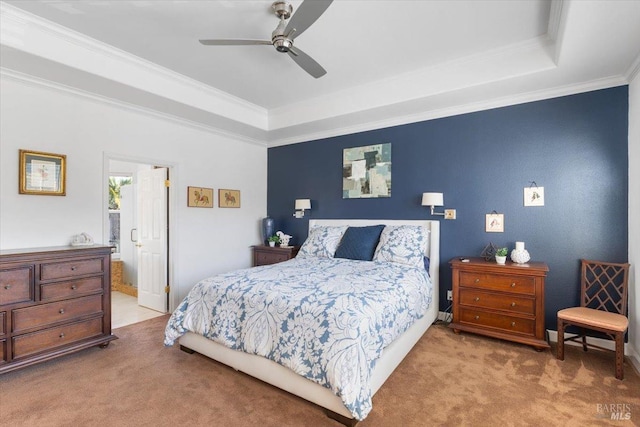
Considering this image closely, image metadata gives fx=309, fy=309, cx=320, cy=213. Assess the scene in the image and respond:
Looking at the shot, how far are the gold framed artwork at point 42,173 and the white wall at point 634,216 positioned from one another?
5.31 metres

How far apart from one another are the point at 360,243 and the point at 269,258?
1.74 m

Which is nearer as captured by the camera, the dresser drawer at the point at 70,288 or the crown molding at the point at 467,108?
the dresser drawer at the point at 70,288

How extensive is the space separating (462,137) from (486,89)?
627mm

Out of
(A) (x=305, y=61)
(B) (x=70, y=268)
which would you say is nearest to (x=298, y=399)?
(B) (x=70, y=268)

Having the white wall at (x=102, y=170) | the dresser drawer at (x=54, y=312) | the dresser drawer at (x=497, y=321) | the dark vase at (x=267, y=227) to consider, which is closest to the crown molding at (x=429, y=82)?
the white wall at (x=102, y=170)

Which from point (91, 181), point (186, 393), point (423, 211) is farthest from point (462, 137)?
point (91, 181)

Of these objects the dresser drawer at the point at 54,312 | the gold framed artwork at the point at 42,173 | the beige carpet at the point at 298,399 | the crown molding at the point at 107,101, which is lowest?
the beige carpet at the point at 298,399

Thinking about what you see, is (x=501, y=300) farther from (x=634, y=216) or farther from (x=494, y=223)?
(x=634, y=216)

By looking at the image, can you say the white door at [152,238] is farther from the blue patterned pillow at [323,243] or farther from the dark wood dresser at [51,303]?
the blue patterned pillow at [323,243]

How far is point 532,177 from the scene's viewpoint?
3.26 m

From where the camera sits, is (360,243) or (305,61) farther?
(360,243)

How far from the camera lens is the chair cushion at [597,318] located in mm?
2375

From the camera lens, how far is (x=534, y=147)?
3.25 m

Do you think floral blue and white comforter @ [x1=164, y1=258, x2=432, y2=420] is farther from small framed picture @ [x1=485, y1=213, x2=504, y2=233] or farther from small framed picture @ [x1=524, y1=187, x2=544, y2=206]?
small framed picture @ [x1=524, y1=187, x2=544, y2=206]
